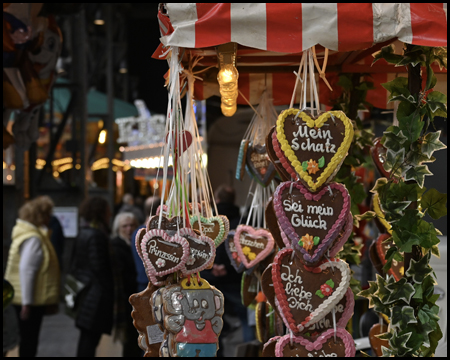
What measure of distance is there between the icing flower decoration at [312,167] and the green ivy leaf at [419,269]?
1.94 ft

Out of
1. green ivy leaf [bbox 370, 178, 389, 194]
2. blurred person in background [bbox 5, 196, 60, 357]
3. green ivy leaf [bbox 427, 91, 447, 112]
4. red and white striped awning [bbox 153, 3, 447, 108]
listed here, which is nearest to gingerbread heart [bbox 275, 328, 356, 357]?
green ivy leaf [bbox 370, 178, 389, 194]

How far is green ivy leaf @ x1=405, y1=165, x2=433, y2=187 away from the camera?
96.2 inches

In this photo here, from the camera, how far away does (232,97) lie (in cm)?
284

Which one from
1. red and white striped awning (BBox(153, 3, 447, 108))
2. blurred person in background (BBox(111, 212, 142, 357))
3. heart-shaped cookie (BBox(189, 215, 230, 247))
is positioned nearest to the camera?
red and white striped awning (BBox(153, 3, 447, 108))

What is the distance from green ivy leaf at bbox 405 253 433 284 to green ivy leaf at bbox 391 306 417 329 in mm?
126

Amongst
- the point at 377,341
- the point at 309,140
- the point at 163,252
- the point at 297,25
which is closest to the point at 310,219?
the point at 309,140

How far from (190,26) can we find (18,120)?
5.79ft

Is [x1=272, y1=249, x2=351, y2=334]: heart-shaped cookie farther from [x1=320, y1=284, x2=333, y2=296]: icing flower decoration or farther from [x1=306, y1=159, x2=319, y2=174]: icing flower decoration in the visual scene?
[x1=306, y1=159, x2=319, y2=174]: icing flower decoration

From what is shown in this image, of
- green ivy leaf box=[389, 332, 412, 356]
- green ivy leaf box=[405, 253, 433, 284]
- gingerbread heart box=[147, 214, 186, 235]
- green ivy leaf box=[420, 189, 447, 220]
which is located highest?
green ivy leaf box=[420, 189, 447, 220]

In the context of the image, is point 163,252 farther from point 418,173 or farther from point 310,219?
point 418,173

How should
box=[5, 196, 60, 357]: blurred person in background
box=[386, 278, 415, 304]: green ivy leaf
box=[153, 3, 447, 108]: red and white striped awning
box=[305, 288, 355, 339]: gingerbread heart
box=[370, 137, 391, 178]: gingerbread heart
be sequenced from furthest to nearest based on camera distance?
1. box=[5, 196, 60, 357]: blurred person in background
2. box=[370, 137, 391, 178]: gingerbread heart
3. box=[386, 278, 415, 304]: green ivy leaf
4. box=[305, 288, 355, 339]: gingerbread heart
5. box=[153, 3, 447, 108]: red and white striped awning

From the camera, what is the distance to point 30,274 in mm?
5266

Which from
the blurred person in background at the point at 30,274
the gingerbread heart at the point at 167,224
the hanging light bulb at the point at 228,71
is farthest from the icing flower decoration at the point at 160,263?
the blurred person in background at the point at 30,274

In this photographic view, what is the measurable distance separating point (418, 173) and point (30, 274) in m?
3.87
